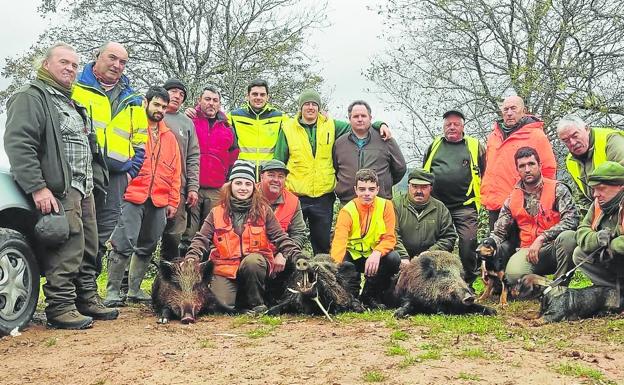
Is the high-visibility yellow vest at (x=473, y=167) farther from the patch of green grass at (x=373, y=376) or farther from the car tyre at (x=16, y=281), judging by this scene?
the car tyre at (x=16, y=281)

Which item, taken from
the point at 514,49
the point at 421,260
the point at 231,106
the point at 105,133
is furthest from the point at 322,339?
the point at 231,106

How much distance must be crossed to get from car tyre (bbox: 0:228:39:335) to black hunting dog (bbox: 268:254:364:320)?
86.1 inches

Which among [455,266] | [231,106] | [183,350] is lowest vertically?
[183,350]

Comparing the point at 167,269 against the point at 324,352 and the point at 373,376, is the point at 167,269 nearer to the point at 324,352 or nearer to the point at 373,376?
the point at 324,352

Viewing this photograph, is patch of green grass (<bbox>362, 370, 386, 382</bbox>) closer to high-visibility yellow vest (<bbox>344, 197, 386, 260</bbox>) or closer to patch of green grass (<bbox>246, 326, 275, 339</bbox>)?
patch of green grass (<bbox>246, 326, 275, 339</bbox>)

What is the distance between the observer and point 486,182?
777 cm

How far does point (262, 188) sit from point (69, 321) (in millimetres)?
2438

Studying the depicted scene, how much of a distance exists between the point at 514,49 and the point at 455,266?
35.6 ft

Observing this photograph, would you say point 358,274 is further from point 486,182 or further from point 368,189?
point 486,182

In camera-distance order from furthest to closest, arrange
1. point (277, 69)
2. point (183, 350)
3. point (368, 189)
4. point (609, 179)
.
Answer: point (277, 69), point (368, 189), point (609, 179), point (183, 350)

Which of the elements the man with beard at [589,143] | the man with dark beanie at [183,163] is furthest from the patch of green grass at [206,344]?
the man with beard at [589,143]

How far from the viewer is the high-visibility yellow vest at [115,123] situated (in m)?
6.17

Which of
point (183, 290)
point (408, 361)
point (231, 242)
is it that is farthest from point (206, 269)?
point (408, 361)

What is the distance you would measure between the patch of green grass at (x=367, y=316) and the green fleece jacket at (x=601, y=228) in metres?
1.94
